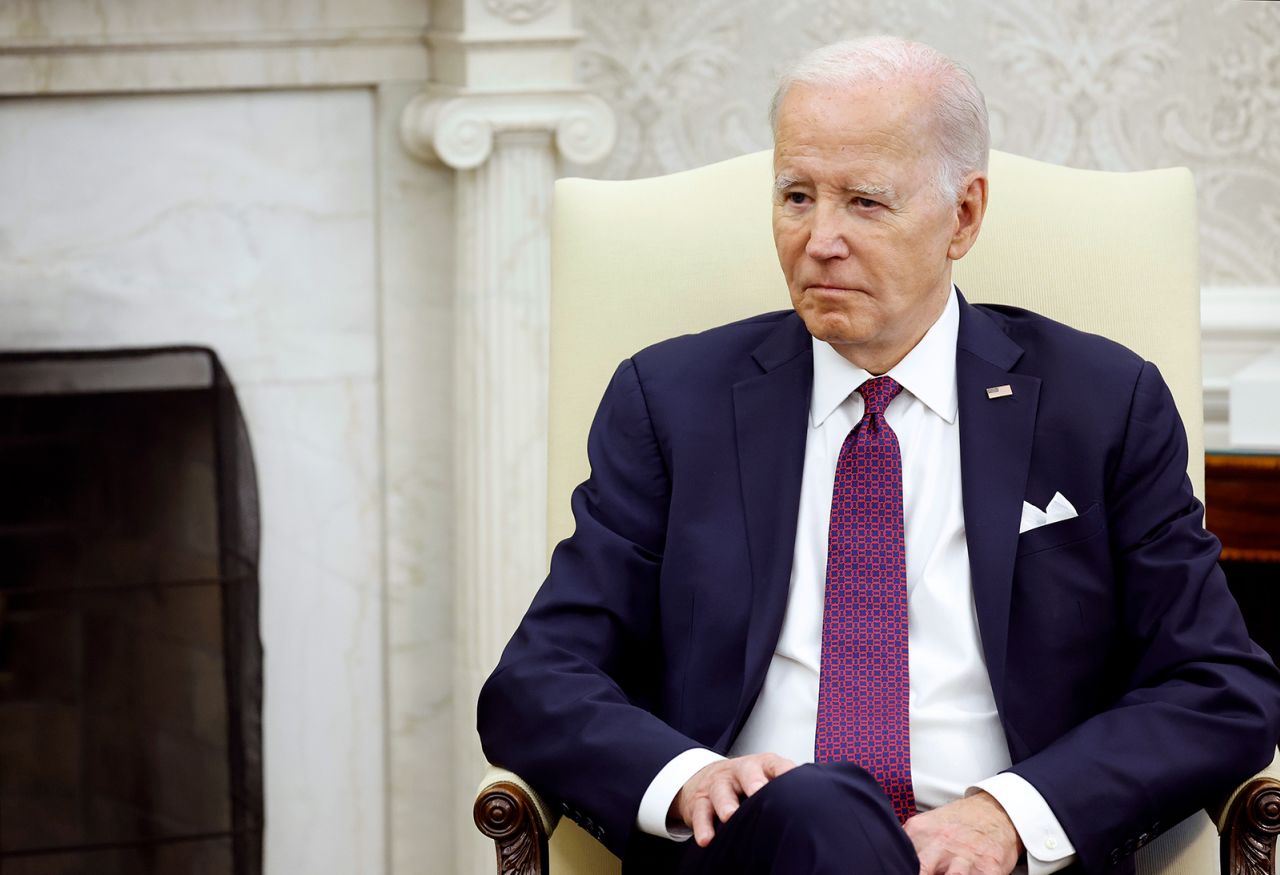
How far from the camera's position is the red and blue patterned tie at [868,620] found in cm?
159

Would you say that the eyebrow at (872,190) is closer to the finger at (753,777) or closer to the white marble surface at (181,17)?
the finger at (753,777)

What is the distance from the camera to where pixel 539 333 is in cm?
255

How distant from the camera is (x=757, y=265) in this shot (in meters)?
1.93

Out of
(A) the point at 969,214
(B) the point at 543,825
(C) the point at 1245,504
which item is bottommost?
(B) the point at 543,825

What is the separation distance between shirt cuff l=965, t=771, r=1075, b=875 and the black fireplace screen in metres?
1.52

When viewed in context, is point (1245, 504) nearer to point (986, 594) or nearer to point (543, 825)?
point (986, 594)

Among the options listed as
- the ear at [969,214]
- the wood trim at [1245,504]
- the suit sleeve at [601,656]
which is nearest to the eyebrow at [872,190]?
the ear at [969,214]

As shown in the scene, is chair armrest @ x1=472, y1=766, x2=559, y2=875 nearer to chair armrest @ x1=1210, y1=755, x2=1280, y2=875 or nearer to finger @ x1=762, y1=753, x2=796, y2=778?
finger @ x1=762, y1=753, x2=796, y2=778

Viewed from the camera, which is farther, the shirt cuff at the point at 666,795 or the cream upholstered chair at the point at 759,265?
the cream upholstered chair at the point at 759,265

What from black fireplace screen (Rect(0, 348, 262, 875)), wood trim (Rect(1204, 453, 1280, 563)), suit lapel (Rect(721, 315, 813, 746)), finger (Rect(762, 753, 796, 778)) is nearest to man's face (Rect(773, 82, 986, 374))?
suit lapel (Rect(721, 315, 813, 746))

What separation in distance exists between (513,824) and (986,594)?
0.51m

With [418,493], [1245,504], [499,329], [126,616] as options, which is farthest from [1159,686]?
[126,616]

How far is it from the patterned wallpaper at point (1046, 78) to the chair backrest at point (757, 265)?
82 cm

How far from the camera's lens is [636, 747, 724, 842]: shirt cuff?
1495 millimetres
